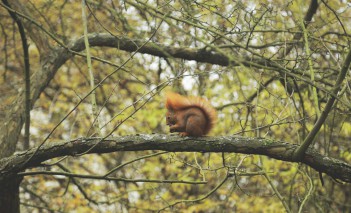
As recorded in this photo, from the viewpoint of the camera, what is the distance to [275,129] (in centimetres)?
923

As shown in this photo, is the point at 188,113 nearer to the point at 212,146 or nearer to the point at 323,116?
the point at 212,146

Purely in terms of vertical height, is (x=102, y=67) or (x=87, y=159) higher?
(x=102, y=67)

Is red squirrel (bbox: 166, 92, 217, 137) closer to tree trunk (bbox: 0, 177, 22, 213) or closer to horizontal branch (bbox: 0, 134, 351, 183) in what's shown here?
horizontal branch (bbox: 0, 134, 351, 183)

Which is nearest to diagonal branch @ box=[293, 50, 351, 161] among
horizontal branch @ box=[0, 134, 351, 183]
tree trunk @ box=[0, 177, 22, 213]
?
horizontal branch @ box=[0, 134, 351, 183]

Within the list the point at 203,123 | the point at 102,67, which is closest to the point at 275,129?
the point at 102,67

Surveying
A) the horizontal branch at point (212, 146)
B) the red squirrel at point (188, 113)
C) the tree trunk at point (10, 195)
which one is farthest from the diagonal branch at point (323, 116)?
the tree trunk at point (10, 195)

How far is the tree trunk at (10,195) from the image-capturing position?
4.28 m

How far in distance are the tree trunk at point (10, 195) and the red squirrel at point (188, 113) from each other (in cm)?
134

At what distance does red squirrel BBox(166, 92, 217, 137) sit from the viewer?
3898 mm

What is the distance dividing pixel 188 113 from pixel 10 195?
1.64m

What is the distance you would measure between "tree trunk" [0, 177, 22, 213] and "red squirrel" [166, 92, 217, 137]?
1344 mm

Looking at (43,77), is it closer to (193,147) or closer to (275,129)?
(193,147)

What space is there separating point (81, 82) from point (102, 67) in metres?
0.92

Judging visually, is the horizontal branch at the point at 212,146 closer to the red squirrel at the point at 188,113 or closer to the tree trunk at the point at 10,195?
the red squirrel at the point at 188,113
